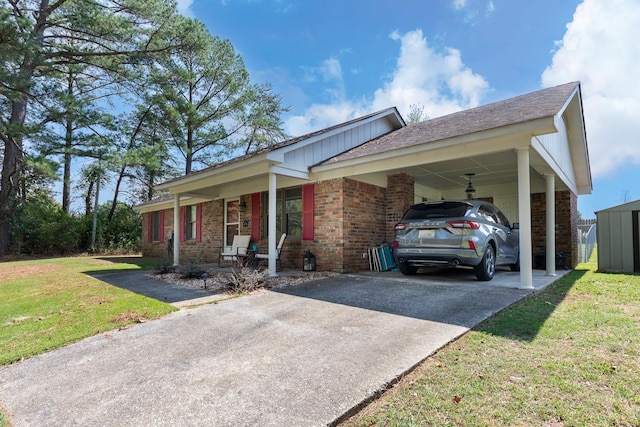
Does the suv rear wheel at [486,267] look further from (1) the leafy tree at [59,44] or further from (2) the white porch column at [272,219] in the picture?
(1) the leafy tree at [59,44]

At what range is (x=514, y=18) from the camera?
9273mm

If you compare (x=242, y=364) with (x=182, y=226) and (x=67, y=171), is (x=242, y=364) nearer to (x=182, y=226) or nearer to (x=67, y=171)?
(x=182, y=226)

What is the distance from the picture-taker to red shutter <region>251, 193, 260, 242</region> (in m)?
10.4

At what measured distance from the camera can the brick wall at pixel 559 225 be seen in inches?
383

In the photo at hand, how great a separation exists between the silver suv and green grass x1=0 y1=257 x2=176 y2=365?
14.4 feet

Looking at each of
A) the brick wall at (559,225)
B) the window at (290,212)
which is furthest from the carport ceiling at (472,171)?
the window at (290,212)

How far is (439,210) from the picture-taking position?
6.27 metres

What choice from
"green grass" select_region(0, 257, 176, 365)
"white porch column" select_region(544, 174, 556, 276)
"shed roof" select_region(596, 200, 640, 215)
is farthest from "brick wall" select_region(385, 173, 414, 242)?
"green grass" select_region(0, 257, 176, 365)

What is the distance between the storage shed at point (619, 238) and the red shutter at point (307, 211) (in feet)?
27.3

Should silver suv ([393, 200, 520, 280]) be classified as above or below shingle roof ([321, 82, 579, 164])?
below

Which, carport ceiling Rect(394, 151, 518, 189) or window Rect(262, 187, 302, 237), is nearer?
carport ceiling Rect(394, 151, 518, 189)

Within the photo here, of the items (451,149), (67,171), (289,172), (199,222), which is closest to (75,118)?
(199,222)

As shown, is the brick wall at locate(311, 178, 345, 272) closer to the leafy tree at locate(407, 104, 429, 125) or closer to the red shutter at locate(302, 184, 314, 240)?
the red shutter at locate(302, 184, 314, 240)

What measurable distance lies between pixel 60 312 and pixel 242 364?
402 centimetres
